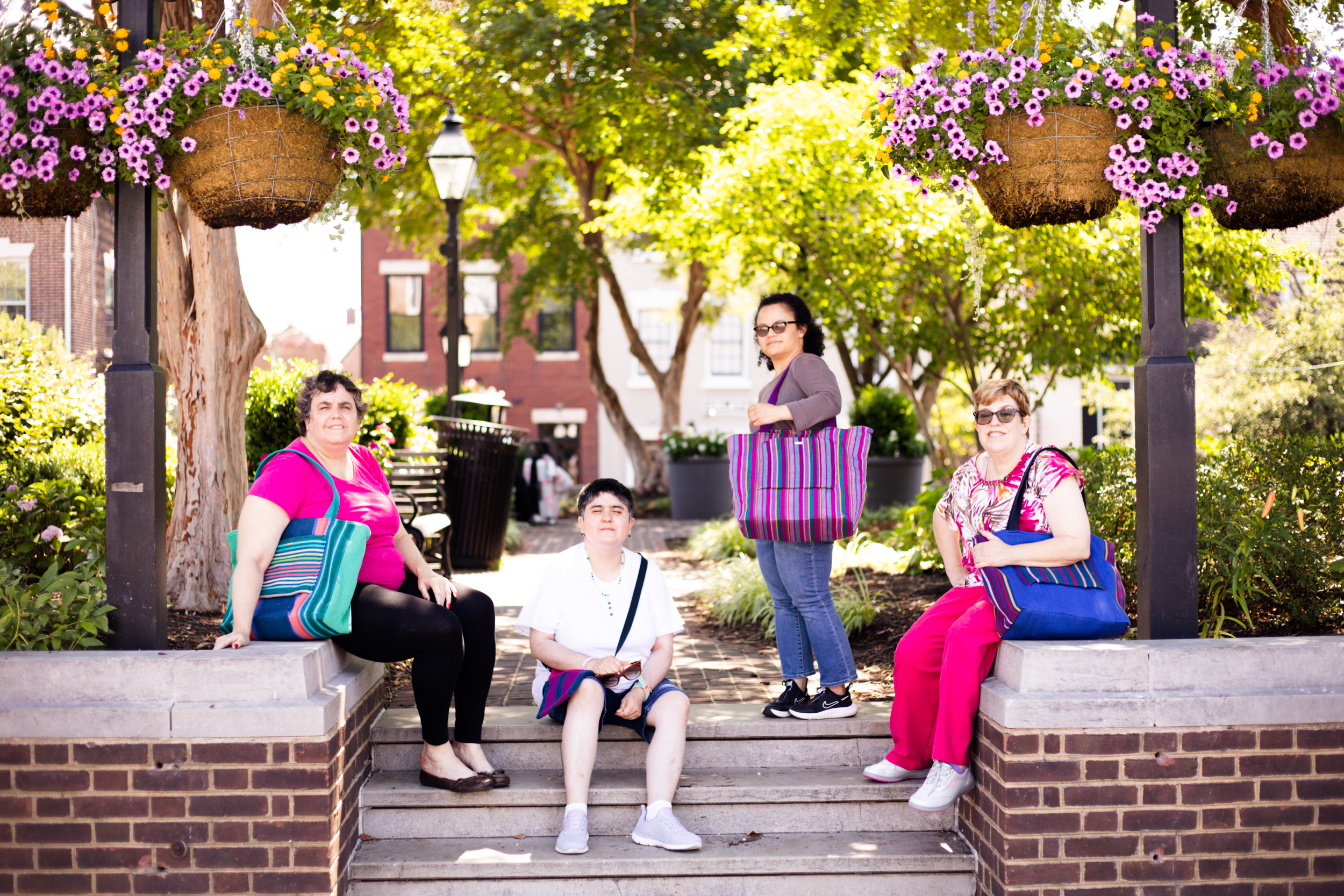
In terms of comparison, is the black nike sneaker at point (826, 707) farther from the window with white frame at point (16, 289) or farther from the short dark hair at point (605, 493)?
the window with white frame at point (16, 289)

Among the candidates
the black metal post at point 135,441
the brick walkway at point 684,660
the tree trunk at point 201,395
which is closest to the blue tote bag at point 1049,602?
the brick walkway at point 684,660

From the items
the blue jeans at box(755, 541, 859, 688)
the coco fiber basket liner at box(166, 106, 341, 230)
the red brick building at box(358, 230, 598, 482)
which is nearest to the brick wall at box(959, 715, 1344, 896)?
the blue jeans at box(755, 541, 859, 688)

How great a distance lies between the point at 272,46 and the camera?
329cm

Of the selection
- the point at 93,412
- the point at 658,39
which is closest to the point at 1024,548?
the point at 93,412

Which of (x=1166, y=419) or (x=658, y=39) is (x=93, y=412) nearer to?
(x=658, y=39)

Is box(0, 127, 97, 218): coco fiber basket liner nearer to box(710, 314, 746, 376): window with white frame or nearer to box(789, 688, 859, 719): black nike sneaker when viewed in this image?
box(789, 688, 859, 719): black nike sneaker

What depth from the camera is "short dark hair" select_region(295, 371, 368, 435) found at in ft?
12.2

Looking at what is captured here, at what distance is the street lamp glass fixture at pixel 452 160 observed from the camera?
9.11 meters

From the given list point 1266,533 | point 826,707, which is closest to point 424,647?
point 826,707

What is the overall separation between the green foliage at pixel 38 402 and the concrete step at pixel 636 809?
17.3 ft

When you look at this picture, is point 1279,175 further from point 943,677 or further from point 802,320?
point 943,677

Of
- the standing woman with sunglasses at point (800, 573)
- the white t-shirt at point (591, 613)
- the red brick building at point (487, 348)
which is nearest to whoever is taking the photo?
the white t-shirt at point (591, 613)

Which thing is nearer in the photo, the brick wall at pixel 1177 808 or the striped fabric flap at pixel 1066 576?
the brick wall at pixel 1177 808

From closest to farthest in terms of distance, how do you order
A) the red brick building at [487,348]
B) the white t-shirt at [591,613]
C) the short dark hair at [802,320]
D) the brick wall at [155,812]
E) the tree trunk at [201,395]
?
the brick wall at [155,812]
the white t-shirt at [591,613]
the short dark hair at [802,320]
the tree trunk at [201,395]
the red brick building at [487,348]
